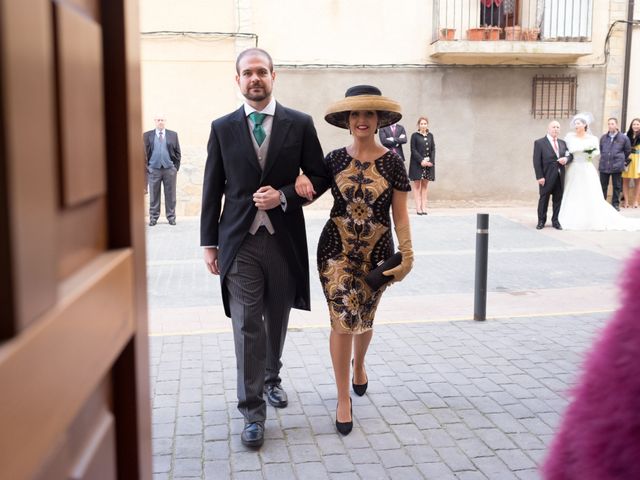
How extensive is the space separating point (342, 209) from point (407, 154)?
559 inches

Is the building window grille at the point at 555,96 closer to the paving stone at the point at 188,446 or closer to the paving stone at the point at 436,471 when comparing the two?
the paving stone at the point at 436,471

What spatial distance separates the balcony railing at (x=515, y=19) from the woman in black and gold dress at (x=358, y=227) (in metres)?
14.6

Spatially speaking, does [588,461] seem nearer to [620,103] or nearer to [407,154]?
[407,154]

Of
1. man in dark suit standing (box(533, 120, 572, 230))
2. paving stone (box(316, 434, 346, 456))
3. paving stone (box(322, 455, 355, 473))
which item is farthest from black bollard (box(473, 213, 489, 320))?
man in dark suit standing (box(533, 120, 572, 230))

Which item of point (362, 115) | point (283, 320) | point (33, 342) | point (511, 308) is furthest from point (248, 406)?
point (511, 308)

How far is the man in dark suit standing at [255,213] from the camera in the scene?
3975 millimetres

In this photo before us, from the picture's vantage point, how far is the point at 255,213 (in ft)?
13.1

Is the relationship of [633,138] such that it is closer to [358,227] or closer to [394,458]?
[358,227]

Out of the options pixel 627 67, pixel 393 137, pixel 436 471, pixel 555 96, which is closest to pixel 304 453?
pixel 436 471

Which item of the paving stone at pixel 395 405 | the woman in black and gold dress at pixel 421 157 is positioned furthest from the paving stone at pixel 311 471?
the woman in black and gold dress at pixel 421 157

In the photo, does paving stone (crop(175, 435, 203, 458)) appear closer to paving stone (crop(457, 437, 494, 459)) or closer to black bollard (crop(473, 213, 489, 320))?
paving stone (crop(457, 437, 494, 459))

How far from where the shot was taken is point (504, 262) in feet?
32.6

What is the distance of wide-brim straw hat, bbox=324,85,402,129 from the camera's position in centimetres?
414

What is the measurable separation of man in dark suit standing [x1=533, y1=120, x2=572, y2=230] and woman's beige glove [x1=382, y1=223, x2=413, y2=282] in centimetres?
993
